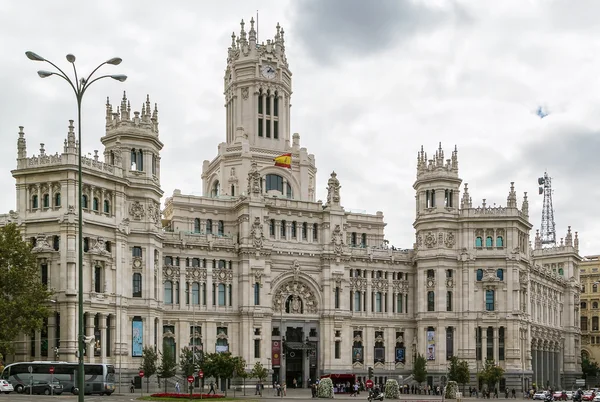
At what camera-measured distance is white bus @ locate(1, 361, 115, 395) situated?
8662 centimetres

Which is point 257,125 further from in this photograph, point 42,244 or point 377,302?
point 42,244

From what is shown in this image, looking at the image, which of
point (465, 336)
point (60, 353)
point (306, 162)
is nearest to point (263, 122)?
point (306, 162)

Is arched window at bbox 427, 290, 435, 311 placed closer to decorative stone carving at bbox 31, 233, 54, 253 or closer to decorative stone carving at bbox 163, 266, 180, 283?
decorative stone carving at bbox 163, 266, 180, 283

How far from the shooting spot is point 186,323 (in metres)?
116

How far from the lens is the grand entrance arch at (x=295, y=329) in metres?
121

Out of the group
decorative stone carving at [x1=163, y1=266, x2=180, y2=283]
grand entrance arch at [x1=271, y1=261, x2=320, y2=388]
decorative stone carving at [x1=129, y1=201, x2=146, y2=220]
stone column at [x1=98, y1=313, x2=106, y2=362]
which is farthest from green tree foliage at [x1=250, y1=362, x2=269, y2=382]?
decorative stone carving at [x1=129, y1=201, x2=146, y2=220]

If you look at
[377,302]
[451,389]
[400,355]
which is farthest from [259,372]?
[400,355]

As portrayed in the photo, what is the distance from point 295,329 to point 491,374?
2598cm

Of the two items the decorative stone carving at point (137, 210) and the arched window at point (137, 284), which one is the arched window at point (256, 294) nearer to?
the arched window at point (137, 284)

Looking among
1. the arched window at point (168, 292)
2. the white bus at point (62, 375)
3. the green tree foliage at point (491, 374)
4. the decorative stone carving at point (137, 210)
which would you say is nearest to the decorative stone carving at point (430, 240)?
the green tree foliage at point (491, 374)

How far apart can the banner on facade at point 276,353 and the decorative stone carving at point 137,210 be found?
86.8ft

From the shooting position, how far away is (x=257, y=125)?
133125mm

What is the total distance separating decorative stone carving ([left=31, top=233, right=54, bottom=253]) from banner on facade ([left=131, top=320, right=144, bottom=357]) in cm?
1463

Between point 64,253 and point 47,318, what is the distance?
694 cm
